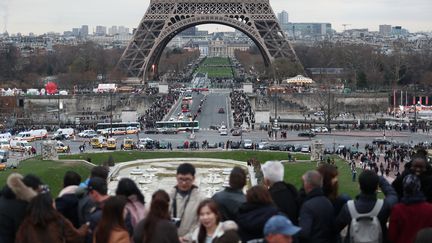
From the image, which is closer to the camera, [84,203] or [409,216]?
[409,216]

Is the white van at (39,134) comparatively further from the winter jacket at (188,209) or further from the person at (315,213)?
the person at (315,213)

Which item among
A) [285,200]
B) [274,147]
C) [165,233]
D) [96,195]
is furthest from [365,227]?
[274,147]

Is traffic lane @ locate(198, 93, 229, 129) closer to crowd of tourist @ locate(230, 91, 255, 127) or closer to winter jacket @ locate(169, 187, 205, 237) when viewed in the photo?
crowd of tourist @ locate(230, 91, 255, 127)

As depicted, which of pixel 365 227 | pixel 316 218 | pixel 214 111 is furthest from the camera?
pixel 214 111

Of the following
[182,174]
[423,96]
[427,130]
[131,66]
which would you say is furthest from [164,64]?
[182,174]

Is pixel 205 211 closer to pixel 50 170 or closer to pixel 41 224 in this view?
pixel 41 224

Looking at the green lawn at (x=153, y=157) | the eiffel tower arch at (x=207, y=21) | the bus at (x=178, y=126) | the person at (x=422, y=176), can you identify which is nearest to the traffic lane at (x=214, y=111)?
the bus at (x=178, y=126)
